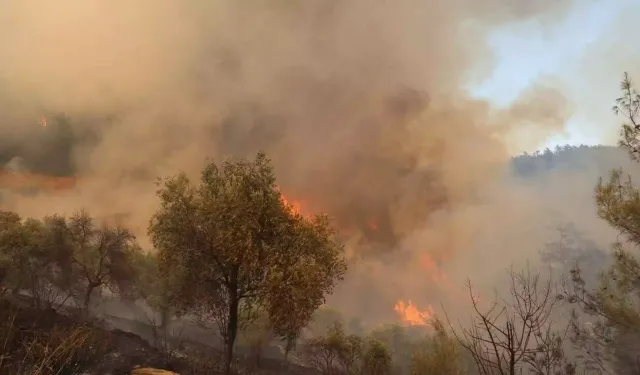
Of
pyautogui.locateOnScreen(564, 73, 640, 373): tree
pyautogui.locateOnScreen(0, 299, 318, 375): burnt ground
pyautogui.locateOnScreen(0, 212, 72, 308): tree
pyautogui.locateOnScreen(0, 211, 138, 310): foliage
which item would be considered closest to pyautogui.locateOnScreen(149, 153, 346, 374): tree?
pyautogui.locateOnScreen(0, 299, 318, 375): burnt ground

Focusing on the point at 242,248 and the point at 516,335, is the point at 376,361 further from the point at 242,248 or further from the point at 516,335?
the point at 516,335

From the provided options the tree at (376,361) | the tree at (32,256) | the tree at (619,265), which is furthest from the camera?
the tree at (376,361)

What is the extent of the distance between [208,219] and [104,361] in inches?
463

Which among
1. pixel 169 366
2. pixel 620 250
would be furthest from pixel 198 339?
pixel 620 250

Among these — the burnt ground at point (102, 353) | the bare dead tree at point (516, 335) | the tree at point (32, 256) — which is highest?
the tree at point (32, 256)

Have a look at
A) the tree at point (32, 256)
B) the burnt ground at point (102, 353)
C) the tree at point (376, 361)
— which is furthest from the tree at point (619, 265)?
the tree at point (32, 256)

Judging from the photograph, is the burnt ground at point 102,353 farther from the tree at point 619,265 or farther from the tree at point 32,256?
the tree at point 619,265

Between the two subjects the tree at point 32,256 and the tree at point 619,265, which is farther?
the tree at point 32,256

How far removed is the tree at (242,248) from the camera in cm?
2480

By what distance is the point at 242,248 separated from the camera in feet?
81.6

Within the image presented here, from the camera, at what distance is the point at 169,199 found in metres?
27.2

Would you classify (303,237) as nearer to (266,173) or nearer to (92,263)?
(266,173)

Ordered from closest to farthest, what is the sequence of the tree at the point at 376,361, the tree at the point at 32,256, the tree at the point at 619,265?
the tree at the point at 619,265 < the tree at the point at 32,256 < the tree at the point at 376,361

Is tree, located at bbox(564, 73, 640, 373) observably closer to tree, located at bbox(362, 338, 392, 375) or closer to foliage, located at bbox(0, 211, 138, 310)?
tree, located at bbox(362, 338, 392, 375)
